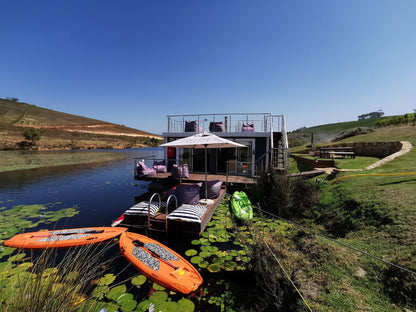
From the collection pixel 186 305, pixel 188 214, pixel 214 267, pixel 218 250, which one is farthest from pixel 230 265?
pixel 188 214

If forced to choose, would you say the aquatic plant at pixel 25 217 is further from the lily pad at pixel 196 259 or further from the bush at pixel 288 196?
the bush at pixel 288 196

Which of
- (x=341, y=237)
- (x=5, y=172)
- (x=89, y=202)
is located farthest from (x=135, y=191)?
(x=5, y=172)

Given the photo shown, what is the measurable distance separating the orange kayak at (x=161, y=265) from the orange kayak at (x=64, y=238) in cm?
84

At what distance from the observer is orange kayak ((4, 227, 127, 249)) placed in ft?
17.6

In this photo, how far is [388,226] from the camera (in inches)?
176

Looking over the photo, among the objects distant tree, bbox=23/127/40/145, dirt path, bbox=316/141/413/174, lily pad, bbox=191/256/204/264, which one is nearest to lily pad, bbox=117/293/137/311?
lily pad, bbox=191/256/204/264

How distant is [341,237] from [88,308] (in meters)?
6.06

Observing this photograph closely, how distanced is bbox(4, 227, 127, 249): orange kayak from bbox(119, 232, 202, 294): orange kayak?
0.84 m

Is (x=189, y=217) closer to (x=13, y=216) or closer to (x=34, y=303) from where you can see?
(x=34, y=303)

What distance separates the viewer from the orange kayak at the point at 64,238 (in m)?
5.37

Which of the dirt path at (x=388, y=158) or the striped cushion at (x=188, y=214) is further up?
the dirt path at (x=388, y=158)

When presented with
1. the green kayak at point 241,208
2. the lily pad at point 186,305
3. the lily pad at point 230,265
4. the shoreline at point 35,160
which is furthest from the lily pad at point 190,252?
the shoreline at point 35,160

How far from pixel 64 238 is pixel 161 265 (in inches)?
141

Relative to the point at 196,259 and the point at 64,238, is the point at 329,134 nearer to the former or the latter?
the point at 196,259
